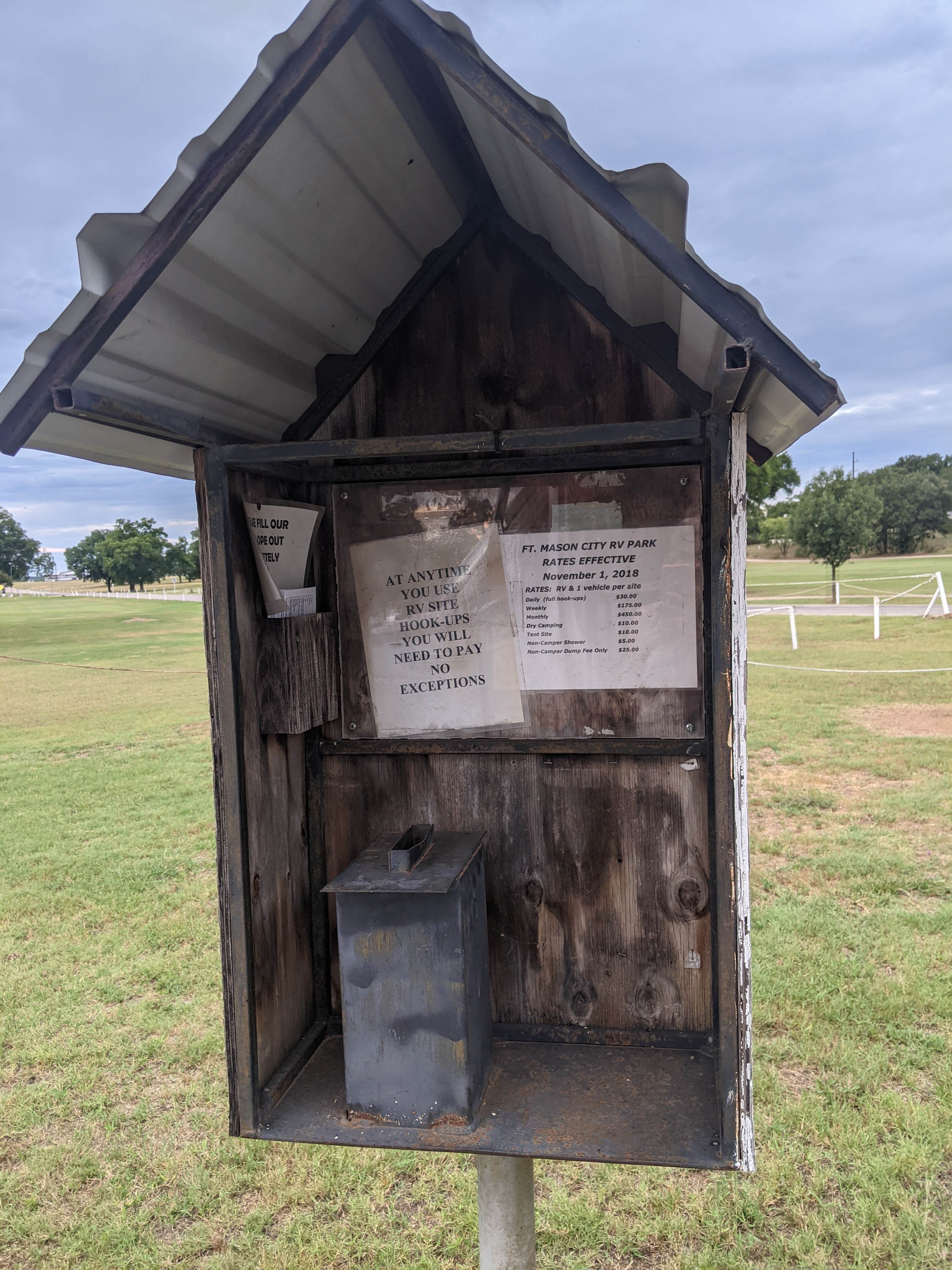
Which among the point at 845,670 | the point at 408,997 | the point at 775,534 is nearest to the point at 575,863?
the point at 408,997

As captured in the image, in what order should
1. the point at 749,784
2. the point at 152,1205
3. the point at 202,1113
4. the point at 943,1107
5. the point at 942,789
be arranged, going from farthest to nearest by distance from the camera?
the point at 749,784, the point at 942,789, the point at 202,1113, the point at 943,1107, the point at 152,1205

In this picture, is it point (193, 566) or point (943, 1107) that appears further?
point (193, 566)

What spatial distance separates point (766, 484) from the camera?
3416 centimetres

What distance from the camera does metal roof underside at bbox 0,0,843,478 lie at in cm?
149

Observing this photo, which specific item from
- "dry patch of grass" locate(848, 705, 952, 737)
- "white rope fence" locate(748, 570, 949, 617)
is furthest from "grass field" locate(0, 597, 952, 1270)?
"white rope fence" locate(748, 570, 949, 617)

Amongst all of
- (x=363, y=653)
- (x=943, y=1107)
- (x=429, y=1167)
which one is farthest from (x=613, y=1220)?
(x=363, y=653)

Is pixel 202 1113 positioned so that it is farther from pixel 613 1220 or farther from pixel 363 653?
pixel 363 653

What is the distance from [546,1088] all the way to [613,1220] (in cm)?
160

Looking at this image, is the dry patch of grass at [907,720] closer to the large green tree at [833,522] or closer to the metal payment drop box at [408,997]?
the metal payment drop box at [408,997]

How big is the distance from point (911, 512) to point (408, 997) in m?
80.6

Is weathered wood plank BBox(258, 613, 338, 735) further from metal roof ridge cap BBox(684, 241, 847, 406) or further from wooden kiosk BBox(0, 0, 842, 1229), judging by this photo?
metal roof ridge cap BBox(684, 241, 847, 406)

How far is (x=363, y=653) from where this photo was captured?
8.48 feet

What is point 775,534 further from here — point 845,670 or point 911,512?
point 845,670

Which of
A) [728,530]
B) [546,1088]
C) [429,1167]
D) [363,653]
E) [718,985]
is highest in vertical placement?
[728,530]
